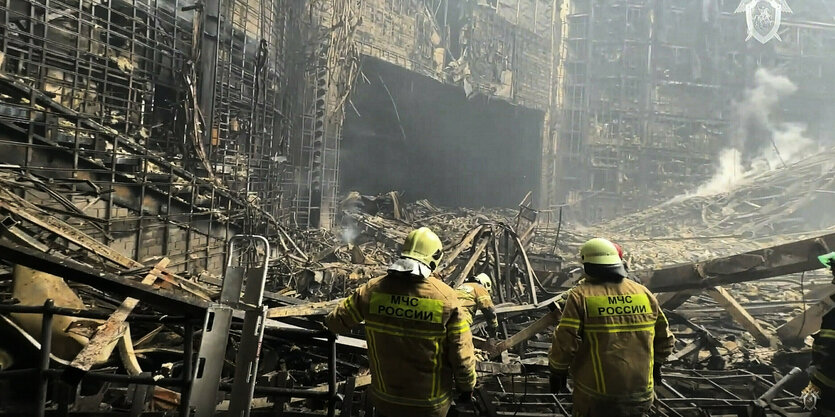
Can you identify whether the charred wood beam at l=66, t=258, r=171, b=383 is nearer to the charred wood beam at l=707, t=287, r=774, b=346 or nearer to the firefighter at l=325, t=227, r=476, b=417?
the firefighter at l=325, t=227, r=476, b=417

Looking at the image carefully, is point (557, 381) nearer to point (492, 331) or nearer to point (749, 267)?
point (492, 331)

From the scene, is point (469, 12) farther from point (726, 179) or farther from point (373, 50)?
point (726, 179)

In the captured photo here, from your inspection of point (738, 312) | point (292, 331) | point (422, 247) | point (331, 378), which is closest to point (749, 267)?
point (738, 312)

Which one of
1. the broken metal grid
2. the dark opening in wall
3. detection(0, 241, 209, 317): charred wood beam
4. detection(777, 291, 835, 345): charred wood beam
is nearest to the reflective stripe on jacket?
detection(0, 241, 209, 317): charred wood beam

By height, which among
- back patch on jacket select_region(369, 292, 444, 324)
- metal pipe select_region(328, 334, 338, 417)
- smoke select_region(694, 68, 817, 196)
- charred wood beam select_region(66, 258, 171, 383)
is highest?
smoke select_region(694, 68, 817, 196)

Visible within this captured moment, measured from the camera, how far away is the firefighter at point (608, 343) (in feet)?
9.41

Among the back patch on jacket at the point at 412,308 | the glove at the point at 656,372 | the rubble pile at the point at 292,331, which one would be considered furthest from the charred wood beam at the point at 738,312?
the back patch on jacket at the point at 412,308

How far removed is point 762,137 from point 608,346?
3826 cm

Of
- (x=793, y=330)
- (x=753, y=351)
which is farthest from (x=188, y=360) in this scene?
(x=793, y=330)

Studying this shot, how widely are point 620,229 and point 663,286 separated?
1969cm

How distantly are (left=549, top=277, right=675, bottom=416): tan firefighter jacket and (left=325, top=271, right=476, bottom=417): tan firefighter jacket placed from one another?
736 mm

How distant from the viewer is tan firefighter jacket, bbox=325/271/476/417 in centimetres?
263

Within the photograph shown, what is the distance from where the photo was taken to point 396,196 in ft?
63.7

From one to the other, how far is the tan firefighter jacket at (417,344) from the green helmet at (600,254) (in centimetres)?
102
